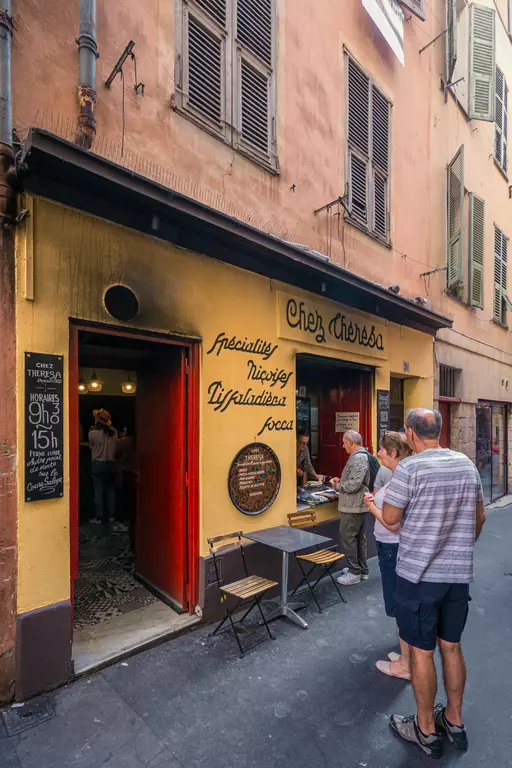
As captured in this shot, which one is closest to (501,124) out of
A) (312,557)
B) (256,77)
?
(256,77)

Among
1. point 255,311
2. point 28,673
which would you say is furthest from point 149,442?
point 28,673

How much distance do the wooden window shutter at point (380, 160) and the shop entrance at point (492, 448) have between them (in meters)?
5.64

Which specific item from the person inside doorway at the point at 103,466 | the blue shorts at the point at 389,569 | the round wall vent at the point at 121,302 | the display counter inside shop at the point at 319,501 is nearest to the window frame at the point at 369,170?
the round wall vent at the point at 121,302

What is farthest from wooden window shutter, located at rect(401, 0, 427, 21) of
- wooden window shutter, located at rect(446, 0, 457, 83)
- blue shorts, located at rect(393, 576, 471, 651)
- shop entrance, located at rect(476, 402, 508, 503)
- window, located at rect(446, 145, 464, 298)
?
blue shorts, located at rect(393, 576, 471, 651)

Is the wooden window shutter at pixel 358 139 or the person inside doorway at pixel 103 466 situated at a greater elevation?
the wooden window shutter at pixel 358 139

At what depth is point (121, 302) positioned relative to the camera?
3.83m

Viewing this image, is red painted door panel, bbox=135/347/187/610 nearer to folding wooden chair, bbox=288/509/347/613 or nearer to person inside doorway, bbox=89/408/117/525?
folding wooden chair, bbox=288/509/347/613

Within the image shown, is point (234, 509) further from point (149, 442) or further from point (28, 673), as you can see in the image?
point (28, 673)

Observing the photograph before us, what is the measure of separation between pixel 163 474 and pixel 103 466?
3.00 meters

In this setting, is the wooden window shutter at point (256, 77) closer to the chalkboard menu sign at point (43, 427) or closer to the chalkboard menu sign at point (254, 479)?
the chalkboard menu sign at point (43, 427)

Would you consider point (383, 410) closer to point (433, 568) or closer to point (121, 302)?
point (433, 568)

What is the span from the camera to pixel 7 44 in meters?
3.11

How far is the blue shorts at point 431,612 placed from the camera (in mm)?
2713

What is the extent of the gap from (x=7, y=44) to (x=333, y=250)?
13.8ft
